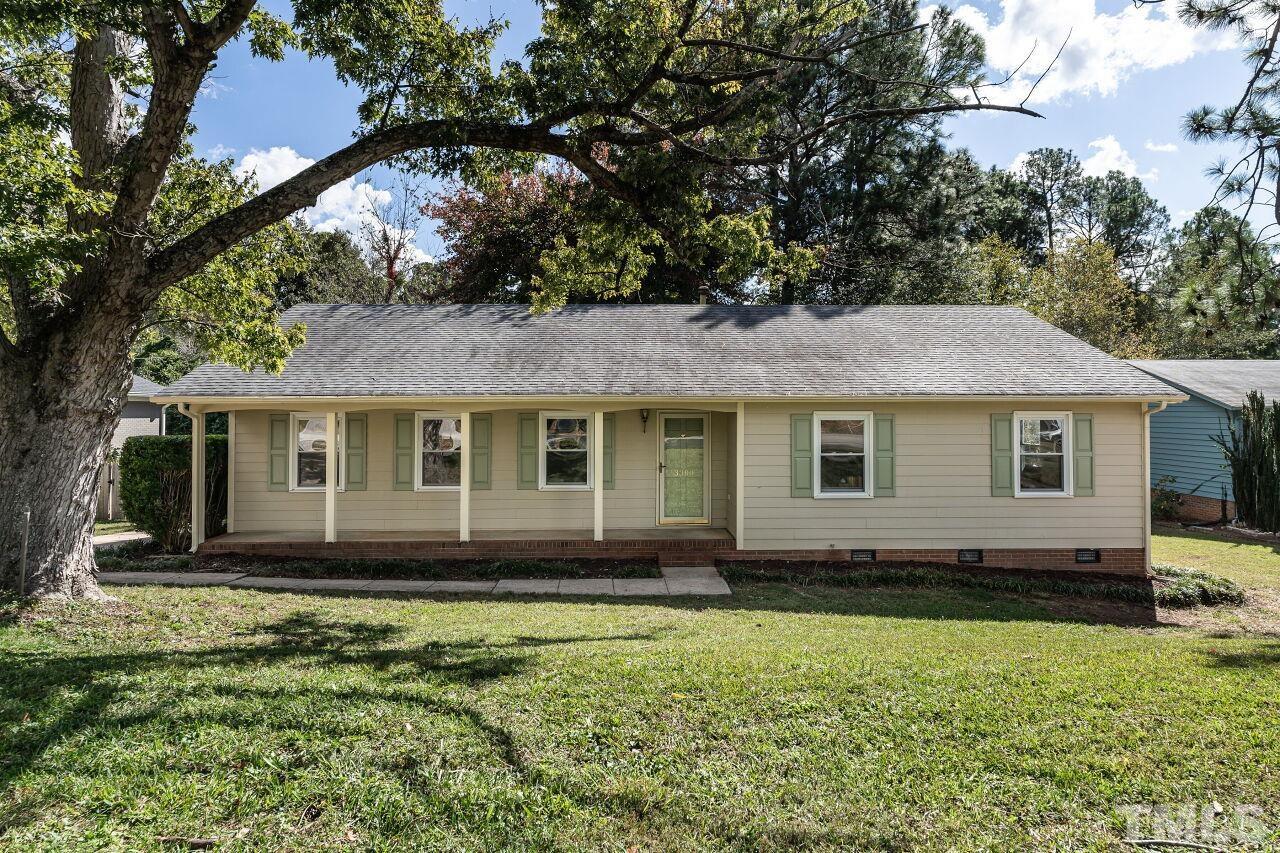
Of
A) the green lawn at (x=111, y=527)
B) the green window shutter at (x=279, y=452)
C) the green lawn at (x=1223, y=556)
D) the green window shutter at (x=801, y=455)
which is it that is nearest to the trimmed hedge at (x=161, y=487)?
the green window shutter at (x=279, y=452)

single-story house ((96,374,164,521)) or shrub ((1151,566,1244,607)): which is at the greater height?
single-story house ((96,374,164,521))

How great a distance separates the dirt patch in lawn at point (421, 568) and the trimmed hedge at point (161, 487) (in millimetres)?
972

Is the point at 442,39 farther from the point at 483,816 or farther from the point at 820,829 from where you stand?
the point at 820,829

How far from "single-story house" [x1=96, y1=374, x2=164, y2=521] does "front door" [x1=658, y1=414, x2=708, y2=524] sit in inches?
479

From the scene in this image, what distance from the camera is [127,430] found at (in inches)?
688

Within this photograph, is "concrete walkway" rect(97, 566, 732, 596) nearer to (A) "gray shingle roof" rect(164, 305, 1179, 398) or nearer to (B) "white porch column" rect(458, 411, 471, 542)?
(B) "white porch column" rect(458, 411, 471, 542)

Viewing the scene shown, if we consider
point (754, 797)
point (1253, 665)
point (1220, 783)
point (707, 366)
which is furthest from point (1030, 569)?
point (754, 797)

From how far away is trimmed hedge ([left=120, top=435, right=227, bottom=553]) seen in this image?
10.5m

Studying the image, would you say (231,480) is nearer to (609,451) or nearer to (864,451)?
(609,451)

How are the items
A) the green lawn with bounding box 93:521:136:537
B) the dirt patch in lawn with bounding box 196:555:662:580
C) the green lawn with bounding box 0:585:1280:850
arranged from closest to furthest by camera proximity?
1. the green lawn with bounding box 0:585:1280:850
2. the dirt patch in lawn with bounding box 196:555:662:580
3. the green lawn with bounding box 93:521:136:537

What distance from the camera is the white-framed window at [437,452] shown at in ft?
37.4

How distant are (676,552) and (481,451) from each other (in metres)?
3.69

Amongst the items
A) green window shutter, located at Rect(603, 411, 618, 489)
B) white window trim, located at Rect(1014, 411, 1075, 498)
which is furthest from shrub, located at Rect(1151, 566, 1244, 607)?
green window shutter, located at Rect(603, 411, 618, 489)

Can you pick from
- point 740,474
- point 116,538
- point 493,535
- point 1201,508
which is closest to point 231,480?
point 116,538
